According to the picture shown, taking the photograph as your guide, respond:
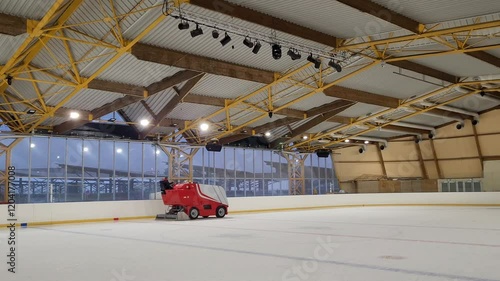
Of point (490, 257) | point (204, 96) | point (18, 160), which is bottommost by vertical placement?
point (490, 257)

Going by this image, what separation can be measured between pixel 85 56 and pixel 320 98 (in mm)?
12715

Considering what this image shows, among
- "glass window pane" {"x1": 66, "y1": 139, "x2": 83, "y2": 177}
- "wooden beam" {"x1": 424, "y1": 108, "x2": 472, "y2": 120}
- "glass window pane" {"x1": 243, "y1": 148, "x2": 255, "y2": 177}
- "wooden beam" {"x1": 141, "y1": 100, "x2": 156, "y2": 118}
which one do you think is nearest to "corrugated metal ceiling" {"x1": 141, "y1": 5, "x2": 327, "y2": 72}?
"wooden beam" {"x1": 141, "y1": 100, "x2": 156, "y2": 118}

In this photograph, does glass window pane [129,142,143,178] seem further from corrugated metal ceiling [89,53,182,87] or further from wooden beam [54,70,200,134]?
corrugated metal ceiling [89,53,182,87]

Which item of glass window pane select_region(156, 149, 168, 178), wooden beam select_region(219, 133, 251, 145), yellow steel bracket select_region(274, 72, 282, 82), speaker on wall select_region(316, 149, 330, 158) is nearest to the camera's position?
yellow steel bracket select_region(274, 72, 282, 82)

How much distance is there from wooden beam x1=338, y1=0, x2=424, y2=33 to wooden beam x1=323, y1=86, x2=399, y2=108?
22.7ft

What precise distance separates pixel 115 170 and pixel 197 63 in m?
12.5

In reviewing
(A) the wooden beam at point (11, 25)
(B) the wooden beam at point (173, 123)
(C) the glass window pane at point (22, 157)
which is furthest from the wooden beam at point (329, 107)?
(A) the wooden beam at point (11, 25)

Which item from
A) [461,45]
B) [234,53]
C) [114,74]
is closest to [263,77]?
[234,53]

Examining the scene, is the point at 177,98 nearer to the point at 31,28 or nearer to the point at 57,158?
the point at 31,28

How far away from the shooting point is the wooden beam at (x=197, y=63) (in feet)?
47.8

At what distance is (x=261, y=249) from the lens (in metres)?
8.39

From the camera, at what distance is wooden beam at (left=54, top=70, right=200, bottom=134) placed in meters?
17.1

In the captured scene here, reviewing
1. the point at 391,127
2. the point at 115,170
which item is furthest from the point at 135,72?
the point at 391,127

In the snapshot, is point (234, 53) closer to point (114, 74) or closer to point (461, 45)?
point (114, 74)
